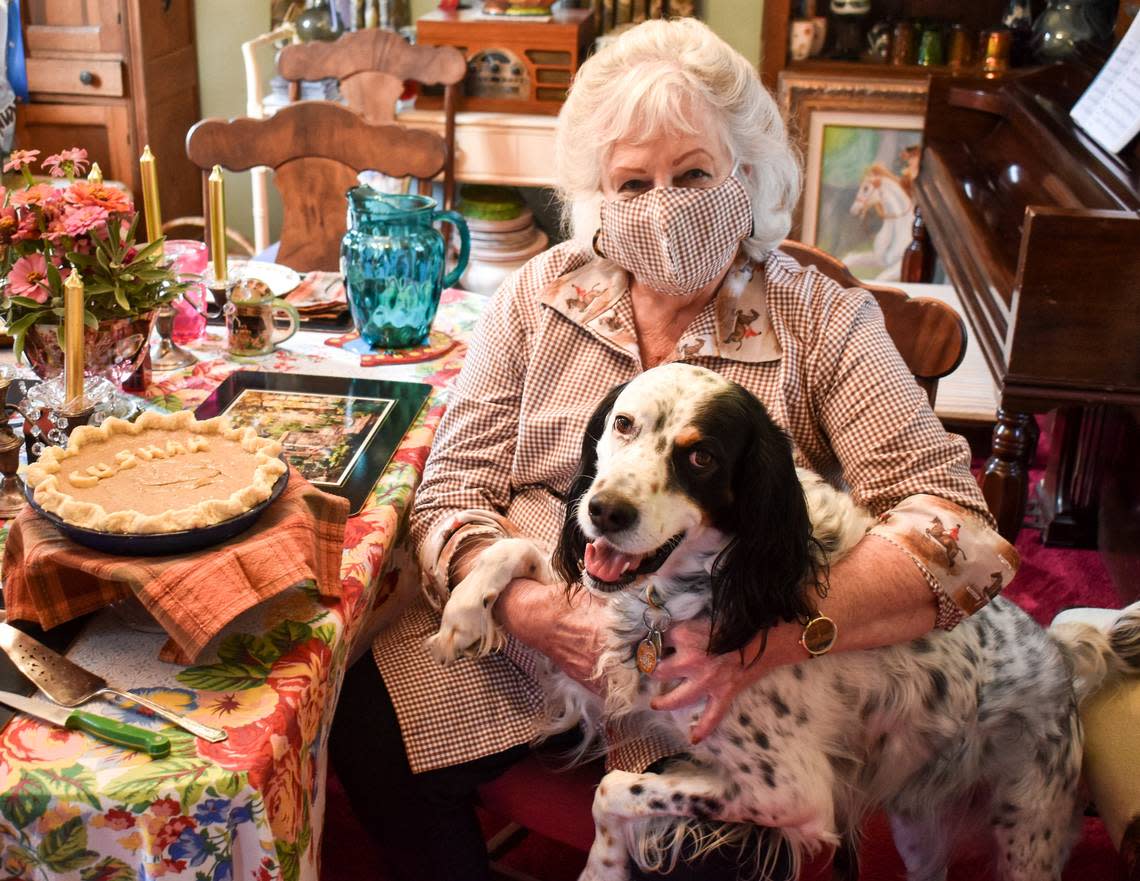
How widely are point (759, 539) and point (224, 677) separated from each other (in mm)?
548

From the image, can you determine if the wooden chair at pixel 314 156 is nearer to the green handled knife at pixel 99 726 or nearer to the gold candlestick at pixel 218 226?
the gold candlestick at pixel 218 226

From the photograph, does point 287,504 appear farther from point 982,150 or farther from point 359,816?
point 982,150

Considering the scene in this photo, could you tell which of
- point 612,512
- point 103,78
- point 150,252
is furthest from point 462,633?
point 103,78

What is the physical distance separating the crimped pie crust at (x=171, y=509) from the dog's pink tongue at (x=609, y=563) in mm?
338

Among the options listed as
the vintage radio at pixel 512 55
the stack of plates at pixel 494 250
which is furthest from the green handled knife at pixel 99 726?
the vintage radio at pixel 512 55

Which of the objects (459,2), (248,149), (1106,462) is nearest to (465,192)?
(459,2)

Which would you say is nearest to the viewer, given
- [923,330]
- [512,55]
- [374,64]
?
[923,330]

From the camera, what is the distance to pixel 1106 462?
299 cm

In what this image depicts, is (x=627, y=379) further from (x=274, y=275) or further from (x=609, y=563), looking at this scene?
(x=274, y=275)

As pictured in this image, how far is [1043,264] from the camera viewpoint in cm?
218

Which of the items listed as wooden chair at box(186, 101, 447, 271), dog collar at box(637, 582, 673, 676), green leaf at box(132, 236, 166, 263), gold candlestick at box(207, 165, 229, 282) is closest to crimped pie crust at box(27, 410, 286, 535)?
green leaf at box(132, 236, 166, 263)

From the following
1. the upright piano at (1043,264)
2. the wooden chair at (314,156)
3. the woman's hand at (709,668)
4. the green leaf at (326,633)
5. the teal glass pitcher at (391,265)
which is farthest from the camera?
the wooden chair at (314,156)

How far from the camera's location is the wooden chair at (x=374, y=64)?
3494 mm

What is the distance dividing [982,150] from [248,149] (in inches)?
86.3
